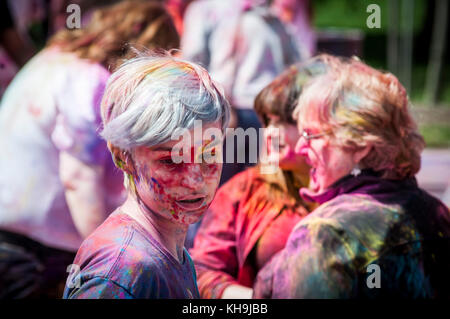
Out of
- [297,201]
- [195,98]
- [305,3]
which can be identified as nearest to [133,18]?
[297,201]

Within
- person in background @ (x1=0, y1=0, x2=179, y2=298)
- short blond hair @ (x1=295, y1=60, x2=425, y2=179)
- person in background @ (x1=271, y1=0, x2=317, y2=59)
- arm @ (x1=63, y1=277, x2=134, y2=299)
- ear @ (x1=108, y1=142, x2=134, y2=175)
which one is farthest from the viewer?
person in background @ (x1=271, y1=0, x2=317, y2=59)

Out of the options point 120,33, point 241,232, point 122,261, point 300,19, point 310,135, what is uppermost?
point 120,33

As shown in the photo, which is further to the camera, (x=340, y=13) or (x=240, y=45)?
(x=340, y=13)

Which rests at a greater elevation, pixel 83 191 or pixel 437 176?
pixel 83 191

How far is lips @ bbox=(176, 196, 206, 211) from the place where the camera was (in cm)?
130

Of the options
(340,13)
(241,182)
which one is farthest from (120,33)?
(340,13)

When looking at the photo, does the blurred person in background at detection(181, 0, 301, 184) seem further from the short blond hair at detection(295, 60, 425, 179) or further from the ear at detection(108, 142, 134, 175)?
the ear at detection(108, 142, 134, 175)

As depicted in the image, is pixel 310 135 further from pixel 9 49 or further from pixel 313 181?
pixel 9 49

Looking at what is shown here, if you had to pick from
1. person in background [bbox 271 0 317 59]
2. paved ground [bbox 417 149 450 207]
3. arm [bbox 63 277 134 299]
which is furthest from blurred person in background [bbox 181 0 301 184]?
arm [bbox 63 277 134 299]

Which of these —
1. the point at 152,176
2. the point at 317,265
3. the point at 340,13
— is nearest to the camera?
the point at 152,176

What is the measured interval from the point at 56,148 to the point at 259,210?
88cm

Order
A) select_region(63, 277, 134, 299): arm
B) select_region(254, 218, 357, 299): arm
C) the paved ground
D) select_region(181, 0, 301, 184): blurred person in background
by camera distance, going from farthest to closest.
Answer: select_region(181, 0, 301, 184): blurred person in background, the paved ground, select_region(254, 218, 357, 299): arm, select_region(63, 277, 134, 299): arm

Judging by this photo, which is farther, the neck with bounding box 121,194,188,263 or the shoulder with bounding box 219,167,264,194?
the shoulder with bounding box 219,167,264,194

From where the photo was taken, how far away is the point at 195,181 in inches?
51.3
